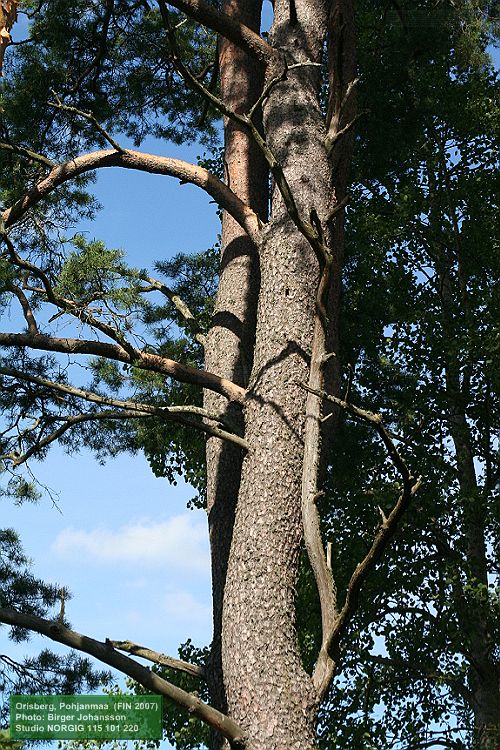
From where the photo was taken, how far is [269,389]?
5.77 metres

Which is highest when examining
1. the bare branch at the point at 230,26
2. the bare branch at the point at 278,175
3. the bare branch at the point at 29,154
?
the bare branch at the point at 230,26

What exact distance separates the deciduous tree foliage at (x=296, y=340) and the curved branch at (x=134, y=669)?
0.01 m

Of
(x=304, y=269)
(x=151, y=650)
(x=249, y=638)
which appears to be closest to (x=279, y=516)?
(x=249, y=638)

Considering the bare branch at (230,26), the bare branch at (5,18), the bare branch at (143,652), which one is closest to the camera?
the bare branch at (5,18)

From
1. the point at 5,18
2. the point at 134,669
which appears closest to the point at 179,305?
the point at 5,18

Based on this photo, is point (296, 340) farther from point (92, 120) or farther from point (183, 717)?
point (183, 717)

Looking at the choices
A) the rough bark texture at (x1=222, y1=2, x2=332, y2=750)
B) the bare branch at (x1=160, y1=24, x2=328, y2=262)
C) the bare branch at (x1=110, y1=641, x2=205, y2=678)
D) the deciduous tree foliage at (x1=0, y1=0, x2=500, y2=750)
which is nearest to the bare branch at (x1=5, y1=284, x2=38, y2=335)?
the deciduous tree foliage at (x1=0, y1=0, x2=500, y2=750)

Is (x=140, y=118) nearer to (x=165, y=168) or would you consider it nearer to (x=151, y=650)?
(x=165, y=168)

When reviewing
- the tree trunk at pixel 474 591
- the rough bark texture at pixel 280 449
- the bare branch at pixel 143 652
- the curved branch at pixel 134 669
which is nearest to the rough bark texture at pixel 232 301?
the bare branch at pixel 143 652

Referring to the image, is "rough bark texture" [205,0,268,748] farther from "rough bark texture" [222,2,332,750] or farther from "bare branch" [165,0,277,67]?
"bare branch" [165,0,277,67]

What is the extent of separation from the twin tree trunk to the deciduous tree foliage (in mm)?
16

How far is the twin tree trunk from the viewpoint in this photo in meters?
4.90

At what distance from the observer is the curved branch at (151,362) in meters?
6.14

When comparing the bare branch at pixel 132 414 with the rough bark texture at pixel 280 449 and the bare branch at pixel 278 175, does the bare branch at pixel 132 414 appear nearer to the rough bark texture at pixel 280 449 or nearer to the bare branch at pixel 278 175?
the rough bark texture at pixel 280 449
